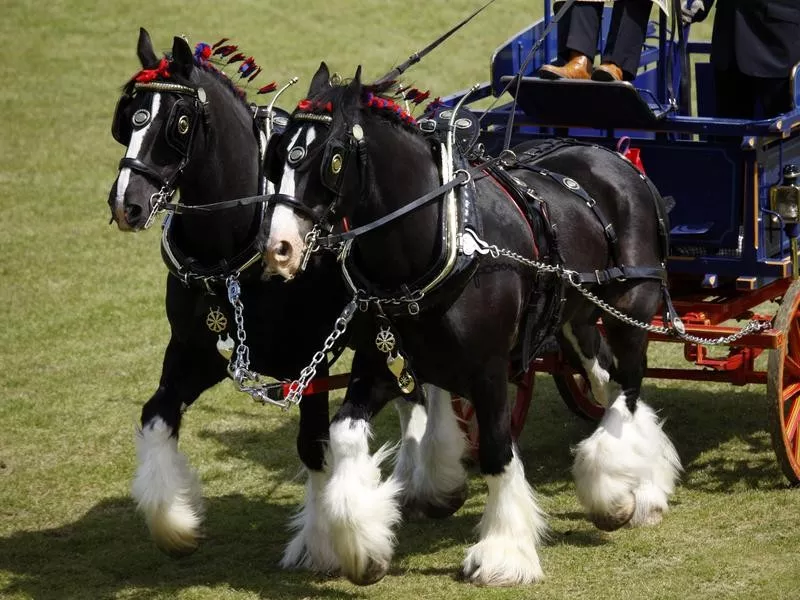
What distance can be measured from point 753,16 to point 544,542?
2638 mm

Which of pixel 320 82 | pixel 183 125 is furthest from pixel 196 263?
pixel 320 82

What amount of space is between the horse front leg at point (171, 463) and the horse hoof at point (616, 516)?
165 centimetres

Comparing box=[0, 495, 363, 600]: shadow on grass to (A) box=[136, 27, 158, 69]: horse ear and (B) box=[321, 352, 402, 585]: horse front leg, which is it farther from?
(A) box=[136, 27, 158, 69]: horse ear

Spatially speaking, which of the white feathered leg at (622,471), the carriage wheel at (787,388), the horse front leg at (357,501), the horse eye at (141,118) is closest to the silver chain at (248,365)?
the horse front leg at (357,501)

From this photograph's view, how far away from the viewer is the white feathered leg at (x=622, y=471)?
5266 millimetres

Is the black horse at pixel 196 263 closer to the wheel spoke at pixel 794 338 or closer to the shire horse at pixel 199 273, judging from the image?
the shire horse at pixel 199 273

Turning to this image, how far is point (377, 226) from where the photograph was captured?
14.2 ft

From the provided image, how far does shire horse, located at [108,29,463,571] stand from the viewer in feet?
14.5

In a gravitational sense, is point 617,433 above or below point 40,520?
above

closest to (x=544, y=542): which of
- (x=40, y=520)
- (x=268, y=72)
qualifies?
(x=40, y=520)

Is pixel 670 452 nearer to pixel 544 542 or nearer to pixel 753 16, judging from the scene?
pixel 544 542

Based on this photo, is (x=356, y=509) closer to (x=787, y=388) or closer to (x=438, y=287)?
(x=438, y=287)

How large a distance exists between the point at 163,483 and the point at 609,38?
2911mm

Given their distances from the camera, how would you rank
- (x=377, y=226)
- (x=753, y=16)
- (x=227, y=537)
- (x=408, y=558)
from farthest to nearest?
(x=753, y=16), (x=227, y=537), (x=408, y=558), (x=377, y=226)
